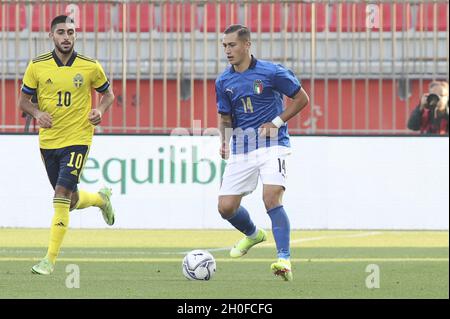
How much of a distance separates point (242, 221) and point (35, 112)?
181 cm

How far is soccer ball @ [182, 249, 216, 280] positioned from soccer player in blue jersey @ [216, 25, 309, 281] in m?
0.53

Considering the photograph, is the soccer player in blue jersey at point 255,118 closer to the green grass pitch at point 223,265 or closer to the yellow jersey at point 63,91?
the green grass pitch at point 223,265

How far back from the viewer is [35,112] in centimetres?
1046

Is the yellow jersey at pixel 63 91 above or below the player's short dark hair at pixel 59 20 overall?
below

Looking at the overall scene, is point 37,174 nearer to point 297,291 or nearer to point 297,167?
point 297,167

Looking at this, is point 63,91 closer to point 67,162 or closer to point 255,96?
point 67,162

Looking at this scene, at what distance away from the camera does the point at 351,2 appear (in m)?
17.0

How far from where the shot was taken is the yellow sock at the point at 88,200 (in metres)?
11.8

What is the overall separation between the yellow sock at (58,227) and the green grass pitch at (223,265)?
0.57 feet

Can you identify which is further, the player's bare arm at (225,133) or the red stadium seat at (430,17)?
the red stadium seat at (430,17)

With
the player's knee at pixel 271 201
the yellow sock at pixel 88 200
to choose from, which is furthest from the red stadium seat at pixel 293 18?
the player's knee at pixel 271 201

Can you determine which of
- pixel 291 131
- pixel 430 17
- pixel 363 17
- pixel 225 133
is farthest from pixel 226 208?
pixel 430 17

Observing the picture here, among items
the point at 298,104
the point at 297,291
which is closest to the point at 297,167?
the point at 298,104

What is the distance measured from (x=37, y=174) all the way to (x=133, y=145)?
120 cm
